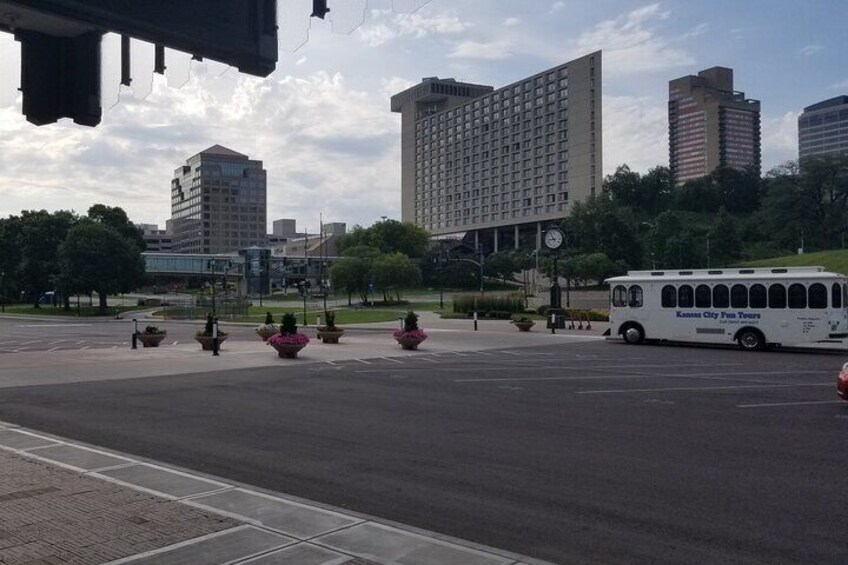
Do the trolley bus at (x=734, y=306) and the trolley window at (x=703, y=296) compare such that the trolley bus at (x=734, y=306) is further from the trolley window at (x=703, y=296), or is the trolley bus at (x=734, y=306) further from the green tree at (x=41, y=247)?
the green tree at (x=41, y=247)

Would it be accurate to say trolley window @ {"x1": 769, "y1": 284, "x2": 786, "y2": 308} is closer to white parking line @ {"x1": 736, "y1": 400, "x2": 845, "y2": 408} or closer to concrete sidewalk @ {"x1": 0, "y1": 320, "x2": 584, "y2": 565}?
white parking line @ {"x1": 736, "y1": 400, "x2": 845, "y2": 408}

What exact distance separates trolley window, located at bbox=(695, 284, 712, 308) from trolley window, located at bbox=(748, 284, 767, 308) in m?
1.62

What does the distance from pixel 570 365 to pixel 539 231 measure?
12160 cm

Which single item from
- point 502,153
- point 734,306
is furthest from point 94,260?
point 502,153

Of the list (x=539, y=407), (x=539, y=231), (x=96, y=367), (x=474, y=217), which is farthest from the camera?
(x=474, y=217)

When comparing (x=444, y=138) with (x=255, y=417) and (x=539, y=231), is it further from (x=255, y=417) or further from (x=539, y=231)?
(x=255, y=417)

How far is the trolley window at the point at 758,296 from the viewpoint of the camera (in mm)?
27919

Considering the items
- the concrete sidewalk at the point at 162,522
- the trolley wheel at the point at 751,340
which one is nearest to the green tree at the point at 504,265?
the trolley wheel at the point at 751,340

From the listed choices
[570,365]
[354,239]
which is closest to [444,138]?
[354,239]

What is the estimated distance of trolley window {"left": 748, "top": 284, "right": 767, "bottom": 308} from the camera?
27919 millimetres

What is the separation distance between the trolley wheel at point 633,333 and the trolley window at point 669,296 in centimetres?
159

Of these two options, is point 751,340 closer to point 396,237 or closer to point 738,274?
point 738,274

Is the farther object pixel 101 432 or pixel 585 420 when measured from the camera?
pixel 585 420

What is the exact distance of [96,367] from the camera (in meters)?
22.6
